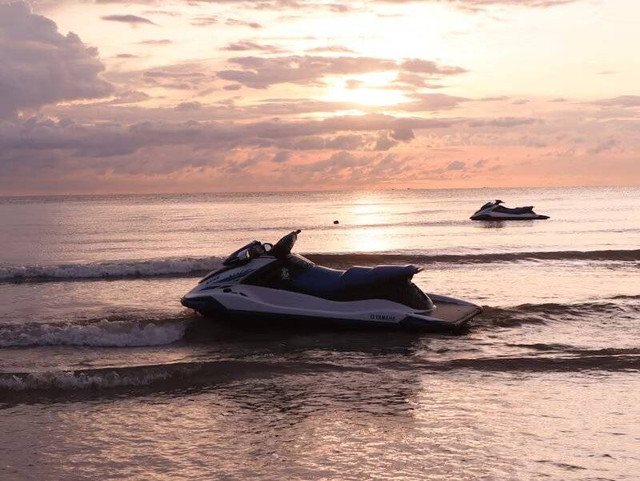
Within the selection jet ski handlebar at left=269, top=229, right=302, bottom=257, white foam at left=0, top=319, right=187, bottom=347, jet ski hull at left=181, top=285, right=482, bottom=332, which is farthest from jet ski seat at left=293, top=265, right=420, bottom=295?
white foam at left=0, top=319, right=187, bottom=347

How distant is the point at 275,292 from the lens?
1541 cm

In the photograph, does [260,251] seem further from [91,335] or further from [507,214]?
[507,214]

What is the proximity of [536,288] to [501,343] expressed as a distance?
27.9 feet

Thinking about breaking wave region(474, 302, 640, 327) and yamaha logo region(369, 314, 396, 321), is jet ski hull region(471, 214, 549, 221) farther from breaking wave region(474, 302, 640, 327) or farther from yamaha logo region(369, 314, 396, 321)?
yamaha logo region(369, 314, 396, 321)

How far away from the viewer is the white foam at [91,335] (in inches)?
572

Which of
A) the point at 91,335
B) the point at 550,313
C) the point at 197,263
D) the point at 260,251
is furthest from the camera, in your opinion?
the point at 197,263

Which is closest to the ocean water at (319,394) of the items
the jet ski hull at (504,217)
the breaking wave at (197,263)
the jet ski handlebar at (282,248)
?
the jet ski handlebar at (282,248)

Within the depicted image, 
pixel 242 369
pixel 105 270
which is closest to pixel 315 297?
pixel 242 369

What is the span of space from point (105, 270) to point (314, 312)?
15087 mm

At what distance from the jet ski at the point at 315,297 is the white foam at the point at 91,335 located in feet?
3.47

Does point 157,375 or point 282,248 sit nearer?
point 157,375

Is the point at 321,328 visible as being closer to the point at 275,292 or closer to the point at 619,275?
the point at 275,292

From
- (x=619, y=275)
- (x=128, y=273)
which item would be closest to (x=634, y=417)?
(x=619, y=275)

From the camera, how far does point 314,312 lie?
15.0 metres
